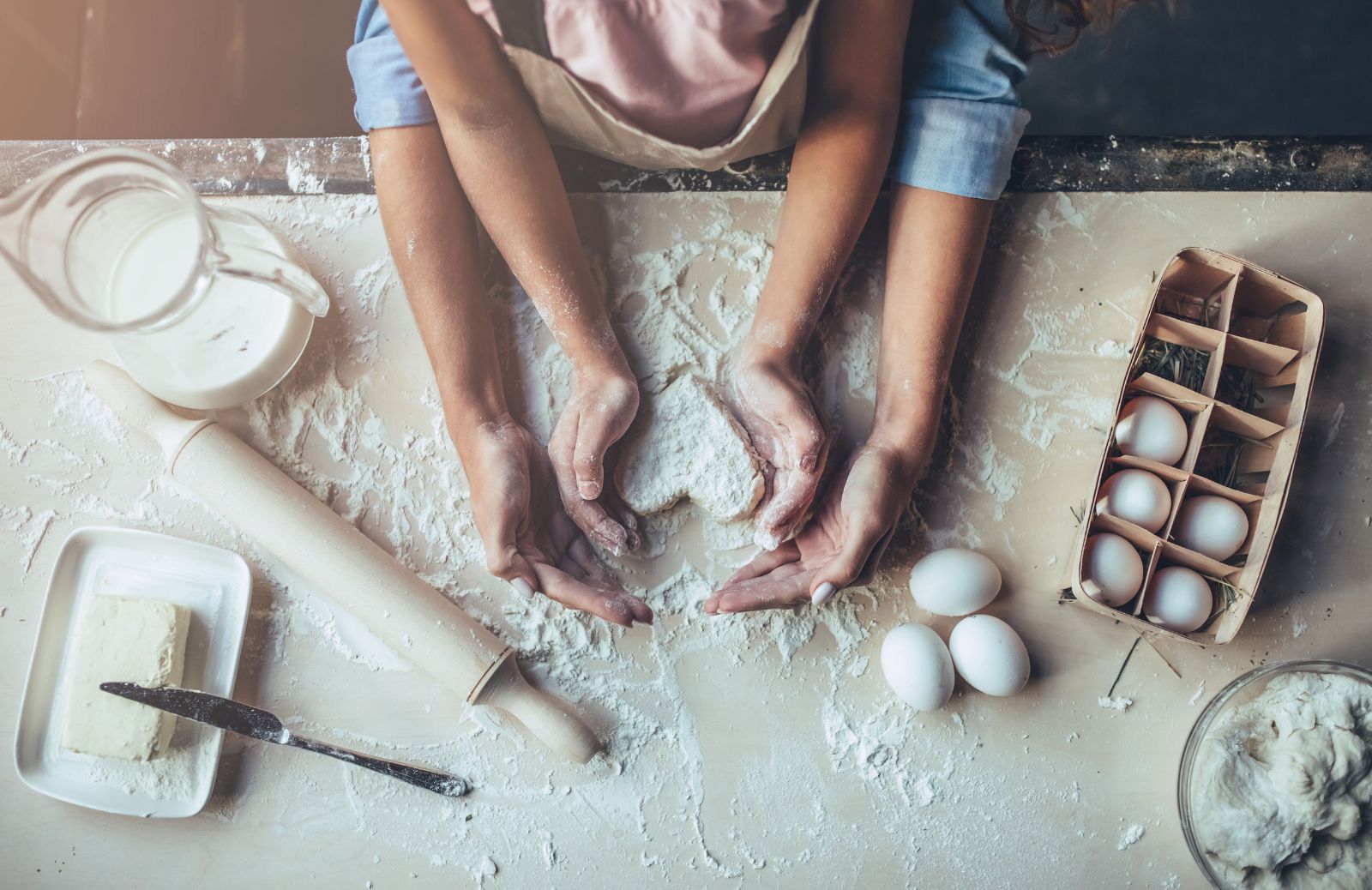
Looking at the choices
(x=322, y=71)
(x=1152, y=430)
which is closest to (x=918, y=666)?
(x=1152, y=430)

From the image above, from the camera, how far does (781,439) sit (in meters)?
0.72

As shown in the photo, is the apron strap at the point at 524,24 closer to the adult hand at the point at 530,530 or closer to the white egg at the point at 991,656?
the adult hand at the point at 530,530


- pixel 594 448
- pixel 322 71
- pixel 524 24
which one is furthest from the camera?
pixel 322 71

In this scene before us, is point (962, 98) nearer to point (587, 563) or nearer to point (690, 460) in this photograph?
point (690, 460)

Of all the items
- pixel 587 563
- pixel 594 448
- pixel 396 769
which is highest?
pixel 594 448

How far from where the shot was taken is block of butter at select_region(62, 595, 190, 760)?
70 cm

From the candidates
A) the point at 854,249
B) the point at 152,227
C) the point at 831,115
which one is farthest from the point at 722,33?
the point at 152,227

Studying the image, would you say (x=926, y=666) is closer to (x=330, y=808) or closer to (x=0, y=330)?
(x=330, y=808)

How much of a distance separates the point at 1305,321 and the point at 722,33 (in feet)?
1.78

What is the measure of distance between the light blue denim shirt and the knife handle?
537mm

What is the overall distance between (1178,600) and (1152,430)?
143mm

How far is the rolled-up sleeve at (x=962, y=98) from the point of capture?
70cm

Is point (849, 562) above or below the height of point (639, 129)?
below

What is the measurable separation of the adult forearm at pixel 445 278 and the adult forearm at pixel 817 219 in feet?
0.80
